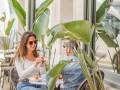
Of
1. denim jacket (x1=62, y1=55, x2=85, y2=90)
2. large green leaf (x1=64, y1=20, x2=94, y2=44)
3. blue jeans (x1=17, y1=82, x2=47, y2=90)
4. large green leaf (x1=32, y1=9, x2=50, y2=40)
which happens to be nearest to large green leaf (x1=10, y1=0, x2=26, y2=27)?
large green leaf (x1=32, y1=9, x2=50, y2=40)

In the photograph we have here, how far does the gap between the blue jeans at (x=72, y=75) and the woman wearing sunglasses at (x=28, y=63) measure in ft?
1.30

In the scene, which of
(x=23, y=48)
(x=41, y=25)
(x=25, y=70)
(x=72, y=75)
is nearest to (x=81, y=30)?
(x=72, y=75)

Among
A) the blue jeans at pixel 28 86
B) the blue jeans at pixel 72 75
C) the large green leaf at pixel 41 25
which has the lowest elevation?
the blue jeans at pixel 28 86

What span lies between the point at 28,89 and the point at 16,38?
14.2 feet

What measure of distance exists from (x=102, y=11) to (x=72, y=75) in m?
1.04

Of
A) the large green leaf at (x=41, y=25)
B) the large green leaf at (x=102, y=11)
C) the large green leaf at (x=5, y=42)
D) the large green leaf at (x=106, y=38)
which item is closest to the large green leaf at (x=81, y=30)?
the large green leaf at (x=106, y=38)

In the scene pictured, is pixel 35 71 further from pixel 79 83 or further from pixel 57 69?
pixel 57 69

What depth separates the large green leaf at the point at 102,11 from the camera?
3.60m

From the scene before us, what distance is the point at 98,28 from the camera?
2906mm

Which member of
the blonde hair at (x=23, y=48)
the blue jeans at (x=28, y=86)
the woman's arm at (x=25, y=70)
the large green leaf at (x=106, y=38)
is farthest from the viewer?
the blonde hair at (x=23, y=48)

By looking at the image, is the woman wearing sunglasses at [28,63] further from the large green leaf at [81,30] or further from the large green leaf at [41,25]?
the large green leaf at [81,30]

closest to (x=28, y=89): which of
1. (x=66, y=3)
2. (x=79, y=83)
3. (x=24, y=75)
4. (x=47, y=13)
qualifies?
(x=24, y=75)

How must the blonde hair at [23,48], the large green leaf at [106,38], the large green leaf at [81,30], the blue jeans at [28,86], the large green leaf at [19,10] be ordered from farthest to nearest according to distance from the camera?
the large green leaf at [19,10], the blonde hair at [23,48], the blue jeans at [28,86], the large green leaf at [106,38], the large green leaf at [81,30]

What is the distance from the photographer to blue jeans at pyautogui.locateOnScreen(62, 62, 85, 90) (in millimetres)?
3326
